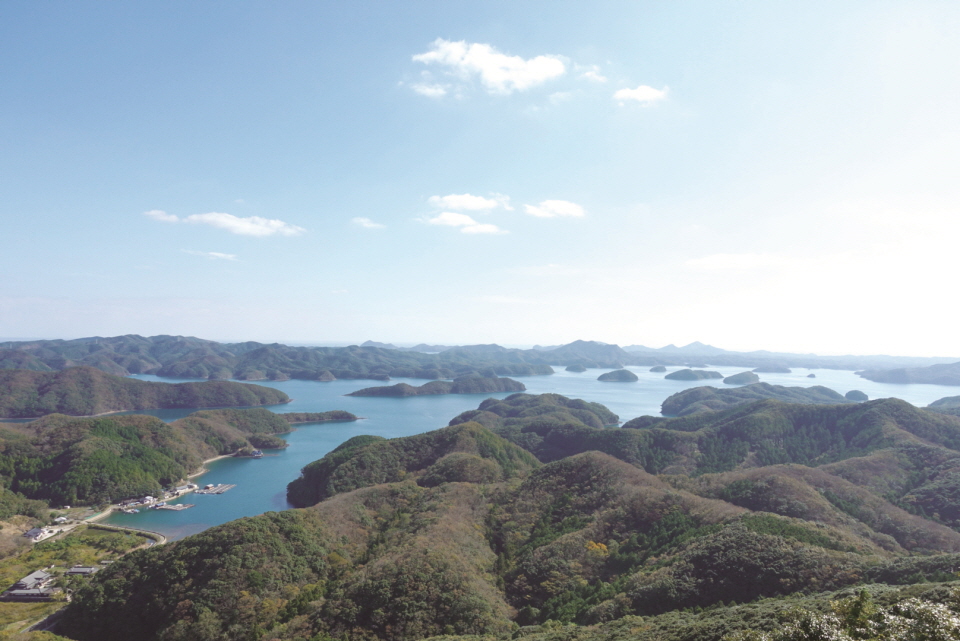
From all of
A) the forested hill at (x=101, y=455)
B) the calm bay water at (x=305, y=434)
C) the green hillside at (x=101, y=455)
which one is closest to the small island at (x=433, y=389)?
the calm bay water at (x=305, y=434)

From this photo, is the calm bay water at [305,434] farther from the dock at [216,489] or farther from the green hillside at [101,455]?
the green hillside at [101,455]

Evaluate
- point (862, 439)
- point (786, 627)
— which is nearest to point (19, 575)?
point (786, 627)

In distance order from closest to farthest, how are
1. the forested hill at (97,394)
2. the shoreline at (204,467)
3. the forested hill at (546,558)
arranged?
the forested hill at (546,558), the shoreline at (204,467), the forested hill at (97,394)

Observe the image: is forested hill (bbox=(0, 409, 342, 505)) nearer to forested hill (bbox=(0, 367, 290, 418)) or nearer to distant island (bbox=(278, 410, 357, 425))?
distant island (bbox=(278, 410, 357, 425))

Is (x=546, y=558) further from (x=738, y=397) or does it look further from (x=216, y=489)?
(x=738, y=397)

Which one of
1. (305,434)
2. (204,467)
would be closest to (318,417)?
(305,434)

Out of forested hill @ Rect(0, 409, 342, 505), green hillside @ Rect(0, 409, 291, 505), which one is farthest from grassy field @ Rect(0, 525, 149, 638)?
forested hill @ Rect(0, 409, 342, 505)

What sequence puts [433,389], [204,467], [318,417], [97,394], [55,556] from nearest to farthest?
[55,556] → [204,467] → [97,394] → [318,417] → [433,389]

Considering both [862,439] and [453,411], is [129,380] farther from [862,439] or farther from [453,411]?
[862,439]
